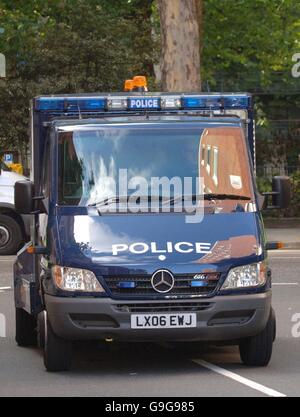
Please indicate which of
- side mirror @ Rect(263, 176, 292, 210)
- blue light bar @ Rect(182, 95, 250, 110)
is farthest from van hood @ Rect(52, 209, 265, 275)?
blue light bar @ Rect(182, 95, 250, 110)

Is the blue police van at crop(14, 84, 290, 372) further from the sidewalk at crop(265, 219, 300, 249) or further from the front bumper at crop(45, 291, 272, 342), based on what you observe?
the sidewalk at crop(265, 219, 300, 249)

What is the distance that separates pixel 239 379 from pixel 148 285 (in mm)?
1015

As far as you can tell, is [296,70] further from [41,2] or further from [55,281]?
[55,281]

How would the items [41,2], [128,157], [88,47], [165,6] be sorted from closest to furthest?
1. [128,157]
2. [165,6]
3. [88,47]
4. [41,2]

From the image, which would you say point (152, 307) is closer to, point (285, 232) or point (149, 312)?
point (149, 312)

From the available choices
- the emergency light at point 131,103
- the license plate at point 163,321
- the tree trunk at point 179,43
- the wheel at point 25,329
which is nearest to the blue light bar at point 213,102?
the emergency light at point 131,103

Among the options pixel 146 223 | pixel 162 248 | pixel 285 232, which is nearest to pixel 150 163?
pixel 146 223

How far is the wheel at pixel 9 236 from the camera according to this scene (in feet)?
77.6

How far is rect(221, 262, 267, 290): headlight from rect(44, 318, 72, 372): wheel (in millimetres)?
1401

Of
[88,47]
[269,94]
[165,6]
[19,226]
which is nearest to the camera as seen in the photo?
[19,226]

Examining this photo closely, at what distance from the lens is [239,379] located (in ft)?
34.0

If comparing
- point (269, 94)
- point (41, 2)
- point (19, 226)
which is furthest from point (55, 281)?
point (269, 94)

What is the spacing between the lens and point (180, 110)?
12.1m
